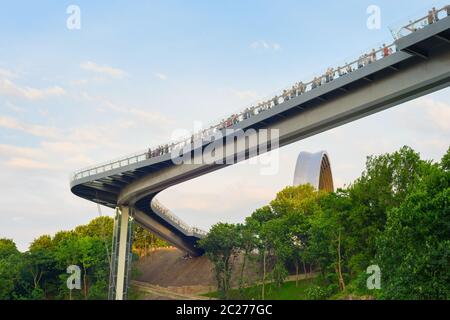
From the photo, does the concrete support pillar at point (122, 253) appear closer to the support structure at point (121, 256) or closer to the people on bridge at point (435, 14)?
the support structure at point (121, 256)

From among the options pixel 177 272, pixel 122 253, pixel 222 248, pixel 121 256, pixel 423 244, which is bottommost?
pixel 423 244

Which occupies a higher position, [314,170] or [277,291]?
[314,170]

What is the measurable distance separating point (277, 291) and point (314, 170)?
37.8 meters

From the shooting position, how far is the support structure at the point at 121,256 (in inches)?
1997

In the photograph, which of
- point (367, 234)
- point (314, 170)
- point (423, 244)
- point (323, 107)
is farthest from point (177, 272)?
point (423, 244)

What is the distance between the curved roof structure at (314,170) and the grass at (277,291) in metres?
31.1

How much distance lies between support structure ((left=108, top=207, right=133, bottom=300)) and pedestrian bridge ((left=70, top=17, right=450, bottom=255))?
1.50 m

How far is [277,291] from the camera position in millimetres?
55219

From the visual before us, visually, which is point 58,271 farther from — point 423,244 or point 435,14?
point 435,14

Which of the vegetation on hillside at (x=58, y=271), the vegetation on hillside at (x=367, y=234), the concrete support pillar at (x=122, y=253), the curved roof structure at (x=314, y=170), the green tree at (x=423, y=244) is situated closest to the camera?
the green tree at (x=423, y=244)
